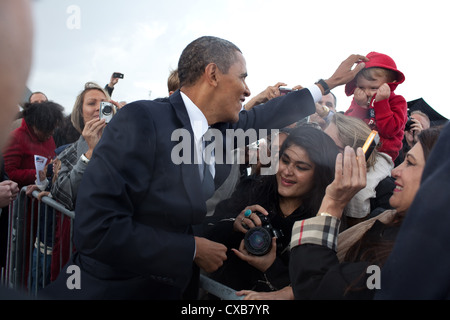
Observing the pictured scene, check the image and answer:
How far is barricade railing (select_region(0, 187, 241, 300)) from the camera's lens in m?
2.72

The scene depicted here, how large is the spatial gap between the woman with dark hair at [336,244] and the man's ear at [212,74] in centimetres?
86

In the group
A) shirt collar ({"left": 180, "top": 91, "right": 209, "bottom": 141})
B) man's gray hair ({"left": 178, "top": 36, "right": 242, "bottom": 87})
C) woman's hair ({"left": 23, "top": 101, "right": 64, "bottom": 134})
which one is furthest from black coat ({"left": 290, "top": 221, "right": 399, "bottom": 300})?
woman's hair ({"left": 23, "top": 101, "right": 64, "bottom": 134})

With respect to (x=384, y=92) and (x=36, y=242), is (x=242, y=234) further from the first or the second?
(x=36, y=242)

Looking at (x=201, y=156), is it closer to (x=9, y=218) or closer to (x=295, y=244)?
(x=295, y=244)

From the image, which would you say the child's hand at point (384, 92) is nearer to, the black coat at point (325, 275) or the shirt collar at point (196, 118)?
the shirt collar at point (196, 118)

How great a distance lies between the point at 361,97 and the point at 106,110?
190cm

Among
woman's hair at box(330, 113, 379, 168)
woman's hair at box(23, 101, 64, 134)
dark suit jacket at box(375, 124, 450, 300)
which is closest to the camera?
dark suit jacket at box(375, 124, 450, 300)

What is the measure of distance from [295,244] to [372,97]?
191 cm

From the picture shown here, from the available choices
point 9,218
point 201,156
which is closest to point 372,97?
point 201,156

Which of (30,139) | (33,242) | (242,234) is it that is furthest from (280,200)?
(30,139)

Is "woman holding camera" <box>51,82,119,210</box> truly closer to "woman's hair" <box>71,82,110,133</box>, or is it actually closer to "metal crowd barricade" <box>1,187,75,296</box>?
"woman's hair" <box>71,82,110,133</box>

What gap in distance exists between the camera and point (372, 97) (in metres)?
2.87

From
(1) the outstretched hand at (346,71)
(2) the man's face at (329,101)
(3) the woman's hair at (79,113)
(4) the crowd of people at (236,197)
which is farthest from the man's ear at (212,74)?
(2) the man's face at (329,101)
